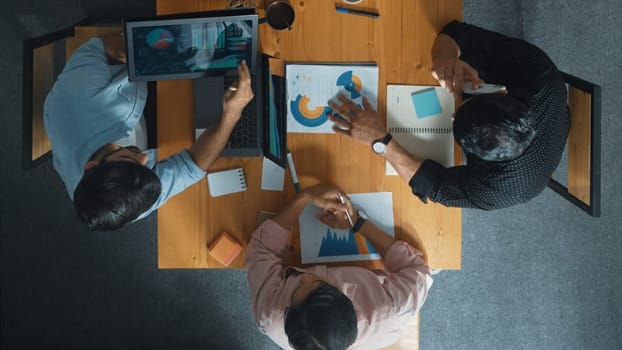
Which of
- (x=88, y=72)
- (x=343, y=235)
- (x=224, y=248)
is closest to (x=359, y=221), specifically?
(x=343, y=235)

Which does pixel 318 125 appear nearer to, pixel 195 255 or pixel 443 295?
pixel 195 255

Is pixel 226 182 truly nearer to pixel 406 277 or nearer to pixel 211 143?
pixel 211 143

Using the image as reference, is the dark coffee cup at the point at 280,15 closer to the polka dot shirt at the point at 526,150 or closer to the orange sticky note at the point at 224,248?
the polka dot shirt at the point at 526,150

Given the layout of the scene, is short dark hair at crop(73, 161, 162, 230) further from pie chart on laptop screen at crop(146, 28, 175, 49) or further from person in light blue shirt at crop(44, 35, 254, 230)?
pie chart on laptop screen at crop(146, 28, 175, 49)

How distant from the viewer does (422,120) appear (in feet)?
4.58

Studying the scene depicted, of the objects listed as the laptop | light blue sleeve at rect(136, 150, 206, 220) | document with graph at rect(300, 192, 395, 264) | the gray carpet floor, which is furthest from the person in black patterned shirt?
the gray carpet floor

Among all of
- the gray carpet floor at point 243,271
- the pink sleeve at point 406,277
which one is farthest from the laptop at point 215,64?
the gray carpet floor at point 243,271

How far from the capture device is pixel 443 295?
2.01 metres

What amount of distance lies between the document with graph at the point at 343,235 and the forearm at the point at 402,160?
3.8 inches

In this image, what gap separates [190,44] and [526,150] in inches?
39.3

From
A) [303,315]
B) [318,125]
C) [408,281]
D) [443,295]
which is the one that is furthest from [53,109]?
[443,295]

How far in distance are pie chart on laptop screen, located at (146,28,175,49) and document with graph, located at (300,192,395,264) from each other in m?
0.65

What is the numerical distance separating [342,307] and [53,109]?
1.03m

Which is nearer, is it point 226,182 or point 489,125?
point 489,125
